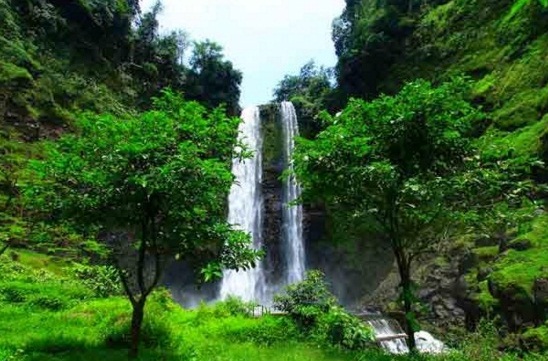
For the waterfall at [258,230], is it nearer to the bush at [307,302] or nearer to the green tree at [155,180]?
the bush at [307,302]

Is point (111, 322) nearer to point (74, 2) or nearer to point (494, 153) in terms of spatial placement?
point (494, 153)

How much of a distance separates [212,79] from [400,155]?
38.3 m

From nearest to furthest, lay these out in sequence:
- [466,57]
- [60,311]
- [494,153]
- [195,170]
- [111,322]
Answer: [195,170] → [494,153] → [111,322] → [60,311] → [466,57]

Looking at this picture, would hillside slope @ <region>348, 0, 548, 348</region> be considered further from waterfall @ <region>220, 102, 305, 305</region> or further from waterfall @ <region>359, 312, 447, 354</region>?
waterfall @ <region>220, 102, 305, 305</region>

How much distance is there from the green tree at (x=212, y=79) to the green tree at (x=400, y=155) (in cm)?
3593

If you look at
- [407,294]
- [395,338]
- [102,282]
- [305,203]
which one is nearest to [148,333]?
[407,294]

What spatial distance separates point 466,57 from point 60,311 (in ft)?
88.5

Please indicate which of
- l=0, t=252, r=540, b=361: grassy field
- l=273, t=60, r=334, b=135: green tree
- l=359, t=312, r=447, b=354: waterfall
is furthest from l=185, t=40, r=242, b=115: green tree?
l=0, t=252, r=540, b=361: grassy field

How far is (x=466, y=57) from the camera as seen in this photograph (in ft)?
97.0

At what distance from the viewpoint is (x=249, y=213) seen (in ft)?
105

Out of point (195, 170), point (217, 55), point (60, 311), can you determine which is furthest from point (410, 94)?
point (217, 55)

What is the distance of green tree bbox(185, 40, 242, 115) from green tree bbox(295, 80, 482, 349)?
35.9 metres

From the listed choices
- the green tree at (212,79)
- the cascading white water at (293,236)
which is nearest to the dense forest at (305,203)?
the cascading white water at (293,236)

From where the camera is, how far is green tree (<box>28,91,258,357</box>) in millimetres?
7359
